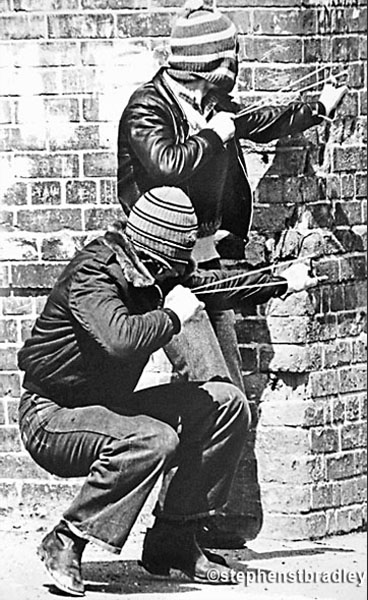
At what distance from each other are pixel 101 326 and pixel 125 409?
318 mm

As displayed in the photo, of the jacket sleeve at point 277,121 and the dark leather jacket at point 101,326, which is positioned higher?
the jacket sleeve at point 277,121

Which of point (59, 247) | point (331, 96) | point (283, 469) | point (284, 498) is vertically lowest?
point (284, 498)

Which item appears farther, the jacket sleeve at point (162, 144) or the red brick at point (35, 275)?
the red brick at point (35, 275)

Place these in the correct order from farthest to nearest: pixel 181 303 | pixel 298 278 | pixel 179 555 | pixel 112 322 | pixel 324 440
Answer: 1. pixel 324 440
2. pixel 298 278
3. pixel 179 555
4. pixel 181 303
5. pixel 112 322

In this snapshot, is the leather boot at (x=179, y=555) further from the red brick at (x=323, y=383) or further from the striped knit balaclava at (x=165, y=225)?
the striped knit balaclava at (x=165, y=225)

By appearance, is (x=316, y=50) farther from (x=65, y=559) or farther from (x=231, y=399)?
(x=65, y=559)

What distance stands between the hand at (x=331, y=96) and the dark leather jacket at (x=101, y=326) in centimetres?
70

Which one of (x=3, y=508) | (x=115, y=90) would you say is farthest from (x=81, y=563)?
(x=115, y=90)

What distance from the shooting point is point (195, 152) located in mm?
5504

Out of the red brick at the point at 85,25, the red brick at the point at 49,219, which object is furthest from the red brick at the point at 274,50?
the red brick at the point at 49,219

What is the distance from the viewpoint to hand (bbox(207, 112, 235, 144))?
18.2 feet

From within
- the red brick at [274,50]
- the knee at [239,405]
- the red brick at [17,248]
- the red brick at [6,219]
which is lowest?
the knee at [239,405]

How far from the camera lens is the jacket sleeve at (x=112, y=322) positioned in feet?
17.7

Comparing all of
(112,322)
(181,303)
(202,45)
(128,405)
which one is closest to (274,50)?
(202,45)
